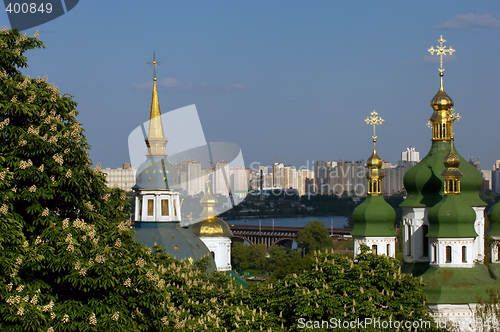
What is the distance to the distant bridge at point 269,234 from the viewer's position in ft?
274

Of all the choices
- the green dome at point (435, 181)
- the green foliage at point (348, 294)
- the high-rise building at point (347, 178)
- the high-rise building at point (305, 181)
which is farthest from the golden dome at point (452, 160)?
the high-rise building at point (305, 181)

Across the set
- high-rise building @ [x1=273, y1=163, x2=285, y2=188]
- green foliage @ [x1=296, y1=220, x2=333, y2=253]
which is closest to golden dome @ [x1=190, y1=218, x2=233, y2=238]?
green foliage @ [x1=296, y1=220, x2=333, y2=253]

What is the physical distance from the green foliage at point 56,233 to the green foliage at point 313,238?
50.4m

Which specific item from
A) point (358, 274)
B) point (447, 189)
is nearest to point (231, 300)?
point (358, 274)

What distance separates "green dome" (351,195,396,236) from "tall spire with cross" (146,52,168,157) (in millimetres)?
11622

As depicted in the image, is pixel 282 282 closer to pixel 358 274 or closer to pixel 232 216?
pixel 358 274

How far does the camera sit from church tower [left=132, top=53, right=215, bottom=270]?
31234mm

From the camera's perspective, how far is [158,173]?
33.1 meters

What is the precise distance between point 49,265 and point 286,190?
118423 millimetres

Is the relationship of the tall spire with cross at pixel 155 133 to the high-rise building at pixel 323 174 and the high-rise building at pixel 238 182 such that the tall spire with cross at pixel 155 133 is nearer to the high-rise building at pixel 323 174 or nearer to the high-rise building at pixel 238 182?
the high-rise building at pixel 238 182

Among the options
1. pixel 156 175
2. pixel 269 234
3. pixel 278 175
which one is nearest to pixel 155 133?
pixel 156 175

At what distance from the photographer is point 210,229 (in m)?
36.3

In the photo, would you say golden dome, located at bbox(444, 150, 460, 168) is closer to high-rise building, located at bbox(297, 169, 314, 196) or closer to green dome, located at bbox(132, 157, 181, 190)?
green dome, located at bbox(132, 157, 181, 190)

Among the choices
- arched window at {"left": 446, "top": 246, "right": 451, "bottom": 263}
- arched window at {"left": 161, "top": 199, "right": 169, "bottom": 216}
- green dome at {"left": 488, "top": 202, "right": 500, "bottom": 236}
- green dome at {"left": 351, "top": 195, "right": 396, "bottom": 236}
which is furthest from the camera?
arched window at {"left": 161, "top": 199, "right": 169, "bottom": 216}
